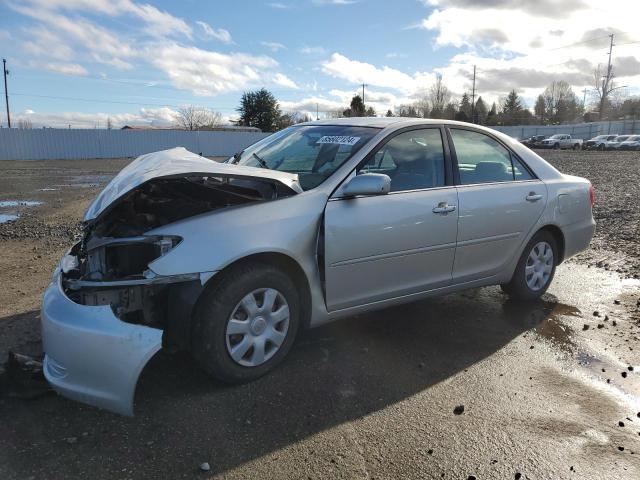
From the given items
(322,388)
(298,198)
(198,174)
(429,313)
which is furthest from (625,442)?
(198,174)

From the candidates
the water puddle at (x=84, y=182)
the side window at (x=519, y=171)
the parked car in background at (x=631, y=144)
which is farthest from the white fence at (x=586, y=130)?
the side window at (x=519, y=171)

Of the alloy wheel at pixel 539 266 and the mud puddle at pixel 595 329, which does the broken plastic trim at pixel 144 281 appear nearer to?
the mud puddle at pixel 595 329

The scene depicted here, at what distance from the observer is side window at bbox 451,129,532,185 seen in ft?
14.4

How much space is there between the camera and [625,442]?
2906mm

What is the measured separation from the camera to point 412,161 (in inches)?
163

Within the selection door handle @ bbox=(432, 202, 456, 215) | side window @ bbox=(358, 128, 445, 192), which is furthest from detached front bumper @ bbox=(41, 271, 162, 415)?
door handle @ bbox=(432, 202, 456, 215)

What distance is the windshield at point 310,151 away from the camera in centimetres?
384

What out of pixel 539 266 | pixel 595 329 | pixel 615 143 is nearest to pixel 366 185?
pixel 539 266

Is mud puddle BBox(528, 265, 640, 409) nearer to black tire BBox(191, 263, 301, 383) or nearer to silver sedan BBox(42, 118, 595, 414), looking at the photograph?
silver sedan BBox(42, 118, 595, 414)

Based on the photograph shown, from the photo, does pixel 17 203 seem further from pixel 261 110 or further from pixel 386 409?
pixel 261 110

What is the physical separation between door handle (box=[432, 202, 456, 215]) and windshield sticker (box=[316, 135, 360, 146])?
2.65ft

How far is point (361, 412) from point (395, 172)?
5.97 ft

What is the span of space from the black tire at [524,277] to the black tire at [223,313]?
2.59 meters

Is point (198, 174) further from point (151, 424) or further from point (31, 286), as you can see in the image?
point (31, 286)
